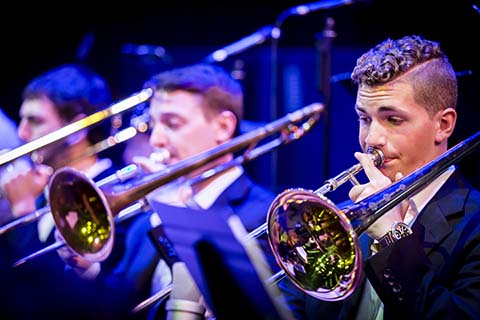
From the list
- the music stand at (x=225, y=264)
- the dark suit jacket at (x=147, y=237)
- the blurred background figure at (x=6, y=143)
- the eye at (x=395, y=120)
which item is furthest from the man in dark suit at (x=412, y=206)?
the blurred background figure at (x=6, y=143)

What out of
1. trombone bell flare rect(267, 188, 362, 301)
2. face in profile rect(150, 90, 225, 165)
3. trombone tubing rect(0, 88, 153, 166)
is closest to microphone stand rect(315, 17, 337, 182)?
face in profile rect(150, 90, 225, 165)

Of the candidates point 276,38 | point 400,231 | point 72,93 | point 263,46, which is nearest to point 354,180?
point 400,231

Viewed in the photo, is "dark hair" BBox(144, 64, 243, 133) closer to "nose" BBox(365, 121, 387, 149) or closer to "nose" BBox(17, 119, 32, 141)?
"nose" BBox(17, 119, 32, 141)

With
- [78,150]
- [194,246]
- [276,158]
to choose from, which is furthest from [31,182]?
[194,246]

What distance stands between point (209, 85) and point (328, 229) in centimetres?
119

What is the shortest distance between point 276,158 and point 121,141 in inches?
38.1

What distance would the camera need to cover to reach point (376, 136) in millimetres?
2008

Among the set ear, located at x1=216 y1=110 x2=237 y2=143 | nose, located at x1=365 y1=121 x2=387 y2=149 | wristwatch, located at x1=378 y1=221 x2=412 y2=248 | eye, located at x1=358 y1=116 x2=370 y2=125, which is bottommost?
wristwatch, located at x1=378 y1=221 x2=412 y2=248

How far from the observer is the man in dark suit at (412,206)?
1800 millimetres

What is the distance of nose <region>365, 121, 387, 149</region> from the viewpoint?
200 centimetres

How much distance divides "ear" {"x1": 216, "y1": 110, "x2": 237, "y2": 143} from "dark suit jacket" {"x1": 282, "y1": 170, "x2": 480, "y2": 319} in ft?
4.00

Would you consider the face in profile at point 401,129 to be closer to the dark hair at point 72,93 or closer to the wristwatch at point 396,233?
the wristwatch at point 396,233

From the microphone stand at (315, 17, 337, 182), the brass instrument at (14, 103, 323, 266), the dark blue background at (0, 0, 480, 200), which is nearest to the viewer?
the dark blue background at (0, 0, 480, 200)

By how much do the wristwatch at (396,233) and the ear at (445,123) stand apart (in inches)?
11.5
